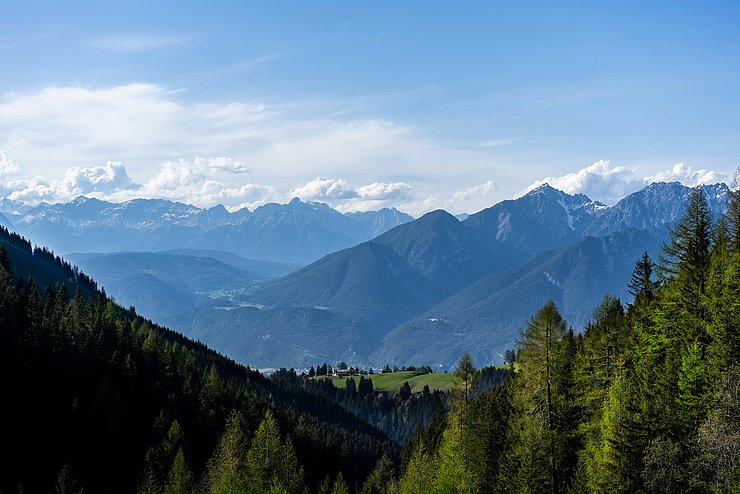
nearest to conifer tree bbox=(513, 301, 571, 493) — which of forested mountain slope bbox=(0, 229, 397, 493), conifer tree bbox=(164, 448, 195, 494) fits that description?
forested mountain slope bbox=(0, 229, 397, 493)

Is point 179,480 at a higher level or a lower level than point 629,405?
lower

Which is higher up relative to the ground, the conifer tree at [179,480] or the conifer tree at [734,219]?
the conifer tree at [734,219]

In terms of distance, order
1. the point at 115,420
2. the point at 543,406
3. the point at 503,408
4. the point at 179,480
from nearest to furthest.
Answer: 1. the point at 543,406
2. the point at 503,408
3. the point at 179,480
4. the point at 115,420

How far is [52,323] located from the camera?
105 m

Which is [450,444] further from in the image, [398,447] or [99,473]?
[398,447]

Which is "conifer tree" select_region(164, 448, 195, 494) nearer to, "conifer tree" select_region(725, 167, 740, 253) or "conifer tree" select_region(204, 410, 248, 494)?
"conifer tree" select_region(204, 410, 248, 494)

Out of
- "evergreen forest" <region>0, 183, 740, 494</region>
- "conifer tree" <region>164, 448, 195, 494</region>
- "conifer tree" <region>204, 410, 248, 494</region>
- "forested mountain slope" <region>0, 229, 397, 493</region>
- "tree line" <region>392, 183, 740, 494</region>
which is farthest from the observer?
"forested mountain slope" <region>0, 229, 397, 493</region>

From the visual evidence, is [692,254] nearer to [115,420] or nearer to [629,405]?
[629,405]

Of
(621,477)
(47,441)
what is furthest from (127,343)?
(621,477)

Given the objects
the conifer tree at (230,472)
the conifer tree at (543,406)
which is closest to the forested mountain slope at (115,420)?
the conifer tree at (230,472)

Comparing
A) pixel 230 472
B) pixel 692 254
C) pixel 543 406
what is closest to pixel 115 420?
pixel 230 472

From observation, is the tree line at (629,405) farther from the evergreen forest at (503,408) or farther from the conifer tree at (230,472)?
the conifer tree at (230,472)

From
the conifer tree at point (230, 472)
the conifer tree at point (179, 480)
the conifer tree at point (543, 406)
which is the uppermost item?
the conifer tree at point (543, 406)

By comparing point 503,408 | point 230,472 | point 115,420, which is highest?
point 503,408
